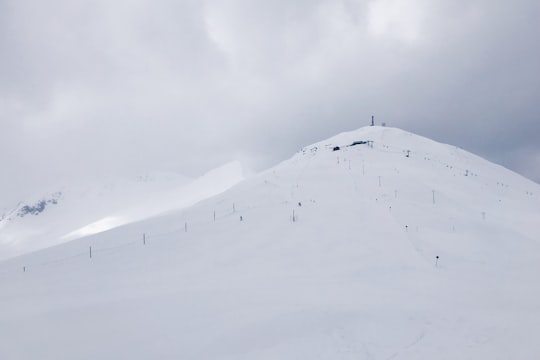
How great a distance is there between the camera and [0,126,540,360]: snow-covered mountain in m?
8.89

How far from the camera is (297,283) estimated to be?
12.0m

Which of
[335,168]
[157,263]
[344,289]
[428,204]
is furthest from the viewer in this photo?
[335,168]

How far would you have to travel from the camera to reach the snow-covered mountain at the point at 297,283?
8891 mm

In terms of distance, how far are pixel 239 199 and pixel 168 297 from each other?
12707 millimetres

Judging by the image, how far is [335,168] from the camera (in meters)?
28.9

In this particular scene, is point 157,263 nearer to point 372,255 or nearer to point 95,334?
point 95,334

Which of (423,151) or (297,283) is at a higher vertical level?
(423,151)

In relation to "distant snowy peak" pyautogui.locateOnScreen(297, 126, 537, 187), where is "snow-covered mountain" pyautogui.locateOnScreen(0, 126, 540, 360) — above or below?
below

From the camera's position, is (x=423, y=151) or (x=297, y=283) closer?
(x=297, y=283)

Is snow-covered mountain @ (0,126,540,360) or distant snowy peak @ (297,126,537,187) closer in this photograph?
snow-covered mountain @ (0,126,540,360)

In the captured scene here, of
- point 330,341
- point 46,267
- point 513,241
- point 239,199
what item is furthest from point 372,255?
point 46,267

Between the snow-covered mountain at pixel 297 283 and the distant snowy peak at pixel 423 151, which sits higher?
the distant snowy peak at pixel 423 151

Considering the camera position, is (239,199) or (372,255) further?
(239,199)

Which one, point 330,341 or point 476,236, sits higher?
point 476,236
